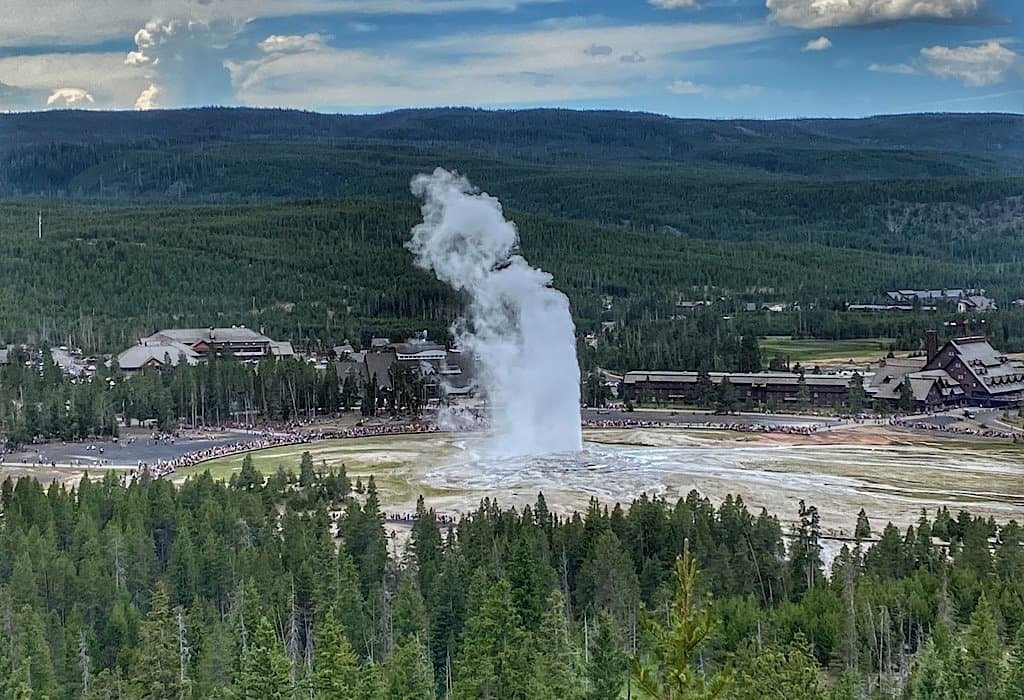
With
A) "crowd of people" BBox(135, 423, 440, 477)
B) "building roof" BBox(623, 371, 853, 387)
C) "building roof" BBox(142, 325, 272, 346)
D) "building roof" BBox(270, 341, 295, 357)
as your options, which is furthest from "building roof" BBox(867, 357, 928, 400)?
"building roof" BBox(142, 325, 272, 346)

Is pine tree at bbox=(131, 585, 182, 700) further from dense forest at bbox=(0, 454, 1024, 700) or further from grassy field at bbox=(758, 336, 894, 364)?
Answer: grassy field at bbox=(758, 336, 894, 364)

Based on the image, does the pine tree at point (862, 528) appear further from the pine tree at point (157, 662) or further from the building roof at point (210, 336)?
the building roof at point (210, 336)

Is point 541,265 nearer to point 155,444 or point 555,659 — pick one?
point 155,444

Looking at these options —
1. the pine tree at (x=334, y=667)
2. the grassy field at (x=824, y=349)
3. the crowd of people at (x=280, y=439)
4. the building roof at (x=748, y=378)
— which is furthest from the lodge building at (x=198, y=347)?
the pine tree at (x=334, y=667)

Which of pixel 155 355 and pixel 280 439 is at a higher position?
pixel 155 355

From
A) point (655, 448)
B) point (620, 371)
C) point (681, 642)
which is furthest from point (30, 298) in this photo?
point (681, 642)

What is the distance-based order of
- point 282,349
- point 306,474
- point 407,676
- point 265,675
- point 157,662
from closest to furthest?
point 265,675, point 407,676, point 157,662, point 306,474, point 282,349

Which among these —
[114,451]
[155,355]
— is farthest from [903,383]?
[155,355]
